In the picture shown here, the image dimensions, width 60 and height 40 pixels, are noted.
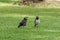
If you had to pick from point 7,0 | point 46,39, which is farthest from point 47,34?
point 7,0

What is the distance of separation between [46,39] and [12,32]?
2700mm

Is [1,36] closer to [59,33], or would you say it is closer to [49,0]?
[59,33]

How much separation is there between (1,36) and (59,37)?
9.29 feet

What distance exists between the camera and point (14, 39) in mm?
15156

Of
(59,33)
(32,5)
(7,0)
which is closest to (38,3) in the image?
(32,5)

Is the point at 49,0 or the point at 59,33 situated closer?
the point at 59,33

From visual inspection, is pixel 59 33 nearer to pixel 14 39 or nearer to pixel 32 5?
pixel 14 39

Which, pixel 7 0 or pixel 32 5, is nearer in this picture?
pixel 32 5

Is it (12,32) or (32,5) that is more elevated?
(12,32)

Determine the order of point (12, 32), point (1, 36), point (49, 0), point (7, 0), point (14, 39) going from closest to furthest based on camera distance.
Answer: point (14, 39)
point (1, 36)
point (12, 32)
point (49, 0)
point (7, 0)

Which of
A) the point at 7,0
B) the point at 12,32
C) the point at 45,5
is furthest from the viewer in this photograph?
the point at 7,0

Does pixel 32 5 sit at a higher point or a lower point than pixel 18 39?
lower

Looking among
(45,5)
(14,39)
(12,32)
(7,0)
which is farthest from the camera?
(7,0)

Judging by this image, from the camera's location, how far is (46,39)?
15.4 metres
